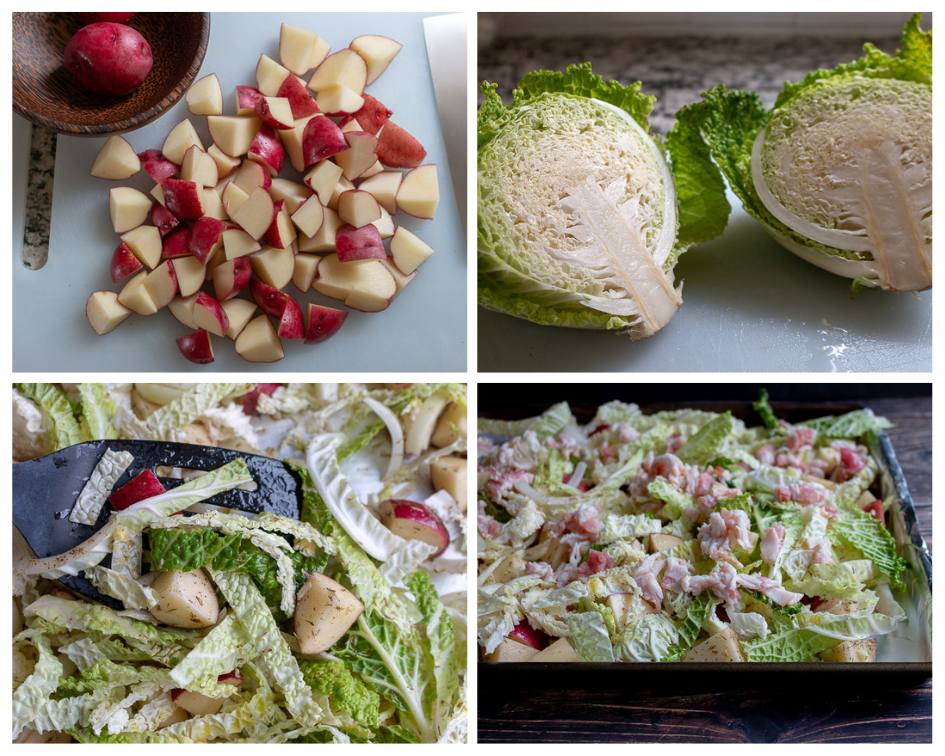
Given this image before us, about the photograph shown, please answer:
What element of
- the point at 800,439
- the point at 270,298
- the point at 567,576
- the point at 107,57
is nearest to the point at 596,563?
the point at 567,576

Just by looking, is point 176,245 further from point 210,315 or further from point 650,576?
point 650,576

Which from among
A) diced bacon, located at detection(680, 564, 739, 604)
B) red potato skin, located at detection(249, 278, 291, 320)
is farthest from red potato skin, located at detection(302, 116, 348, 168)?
diced bacon, located at detection(680, 564, 739, 604)

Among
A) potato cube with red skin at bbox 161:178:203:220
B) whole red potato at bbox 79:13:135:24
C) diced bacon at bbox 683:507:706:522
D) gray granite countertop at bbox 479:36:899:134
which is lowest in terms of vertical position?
diced bacon at bbox 683:507:706:522

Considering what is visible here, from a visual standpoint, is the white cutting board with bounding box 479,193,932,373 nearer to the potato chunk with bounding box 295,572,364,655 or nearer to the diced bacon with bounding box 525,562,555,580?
the diced bacon with bounding box 525,562,555,580

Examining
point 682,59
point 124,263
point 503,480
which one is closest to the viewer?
point 124,263

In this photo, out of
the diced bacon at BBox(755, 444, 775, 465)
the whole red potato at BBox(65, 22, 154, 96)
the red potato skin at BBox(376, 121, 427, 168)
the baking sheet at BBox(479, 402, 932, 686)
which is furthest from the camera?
the diced bacon at BBox(755, 444, 775, 465)

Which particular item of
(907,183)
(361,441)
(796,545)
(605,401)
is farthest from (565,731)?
(907,183)
